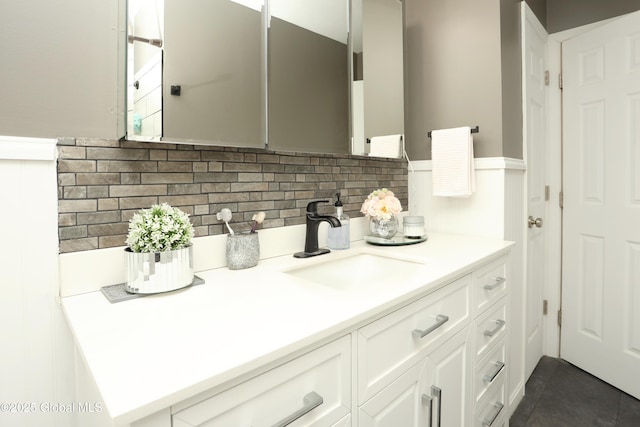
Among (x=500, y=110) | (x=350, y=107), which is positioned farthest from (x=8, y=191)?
(x=500, y=110)

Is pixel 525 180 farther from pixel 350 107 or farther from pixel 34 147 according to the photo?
pixel 34 147

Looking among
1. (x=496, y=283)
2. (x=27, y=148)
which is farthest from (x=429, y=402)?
(x=27, y=148)

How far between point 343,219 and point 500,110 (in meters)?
0.93

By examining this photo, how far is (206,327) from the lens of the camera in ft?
2.11

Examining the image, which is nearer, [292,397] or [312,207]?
[292,397]

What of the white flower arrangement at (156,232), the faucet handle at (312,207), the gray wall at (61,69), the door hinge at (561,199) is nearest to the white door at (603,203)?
the door hinge at (561,199)

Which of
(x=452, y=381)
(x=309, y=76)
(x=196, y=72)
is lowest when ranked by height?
(x=452, y=381)

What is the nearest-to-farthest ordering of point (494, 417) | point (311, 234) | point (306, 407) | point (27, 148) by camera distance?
point (306, 407), point (27, 148), point (311, 234), point (494, 417)

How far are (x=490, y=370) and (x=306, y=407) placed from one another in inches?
41.9

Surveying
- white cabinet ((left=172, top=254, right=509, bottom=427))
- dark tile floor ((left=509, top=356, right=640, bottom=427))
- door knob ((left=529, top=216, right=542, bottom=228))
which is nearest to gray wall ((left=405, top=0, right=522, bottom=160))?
door knob ((left=529, top=216, right=542, bottom=228))

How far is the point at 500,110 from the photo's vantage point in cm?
159

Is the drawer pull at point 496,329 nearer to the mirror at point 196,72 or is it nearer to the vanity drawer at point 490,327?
the vanity drawer at point 490,327

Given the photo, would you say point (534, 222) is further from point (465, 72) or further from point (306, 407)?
point (306, 407)

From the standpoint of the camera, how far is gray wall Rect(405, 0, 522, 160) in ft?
5.26
